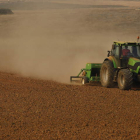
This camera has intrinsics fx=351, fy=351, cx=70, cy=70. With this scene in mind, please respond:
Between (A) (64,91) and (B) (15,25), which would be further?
(B) (15,25)

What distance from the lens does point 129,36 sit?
34.0m

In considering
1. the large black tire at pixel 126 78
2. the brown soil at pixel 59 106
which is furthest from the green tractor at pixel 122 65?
the brown soil at pixel 59 106

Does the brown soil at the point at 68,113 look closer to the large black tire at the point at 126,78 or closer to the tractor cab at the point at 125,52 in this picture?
the large black tire at the point at 126,78

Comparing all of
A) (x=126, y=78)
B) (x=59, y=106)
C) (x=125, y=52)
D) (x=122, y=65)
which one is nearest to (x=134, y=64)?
(x=126, y=78)

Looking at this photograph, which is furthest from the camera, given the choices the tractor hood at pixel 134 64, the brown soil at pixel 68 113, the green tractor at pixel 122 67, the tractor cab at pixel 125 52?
the tractor cab at pixel 125 52

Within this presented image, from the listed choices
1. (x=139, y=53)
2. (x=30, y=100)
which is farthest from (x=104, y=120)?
(x=139, y=53)

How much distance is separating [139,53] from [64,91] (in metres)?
2.92

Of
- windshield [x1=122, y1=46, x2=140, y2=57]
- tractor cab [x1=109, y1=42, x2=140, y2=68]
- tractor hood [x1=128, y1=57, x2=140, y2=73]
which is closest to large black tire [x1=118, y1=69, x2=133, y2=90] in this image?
tractor hood [x1=128, y1=57, x2=140, y2=73]

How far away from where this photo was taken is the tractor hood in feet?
35.7

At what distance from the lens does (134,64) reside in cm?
1109

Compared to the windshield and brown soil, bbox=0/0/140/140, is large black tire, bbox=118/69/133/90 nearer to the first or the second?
brown soil, bbox=0/0/140/140

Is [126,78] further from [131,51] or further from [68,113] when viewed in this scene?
[68,113]

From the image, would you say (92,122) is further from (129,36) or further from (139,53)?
(129,36)

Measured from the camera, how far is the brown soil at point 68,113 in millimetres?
7016
